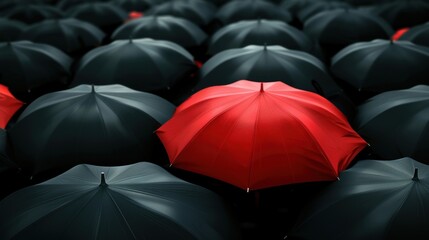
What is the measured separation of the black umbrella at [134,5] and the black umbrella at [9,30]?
3160mm

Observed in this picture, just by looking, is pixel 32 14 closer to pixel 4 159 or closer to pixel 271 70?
pixel 271 70

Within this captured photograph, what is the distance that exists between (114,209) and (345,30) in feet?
19.3

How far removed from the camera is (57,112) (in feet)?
15.7

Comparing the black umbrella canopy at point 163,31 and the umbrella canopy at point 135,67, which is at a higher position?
the black umbrella canopy at point 163,31

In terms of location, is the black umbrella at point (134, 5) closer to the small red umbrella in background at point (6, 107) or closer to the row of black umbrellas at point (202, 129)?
the row of black umbrellas at point (202, 129)

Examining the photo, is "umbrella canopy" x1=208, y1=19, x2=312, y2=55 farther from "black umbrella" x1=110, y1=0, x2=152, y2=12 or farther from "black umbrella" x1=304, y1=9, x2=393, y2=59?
"black umbrella" x1=110, y1=0, x2=152, y2=12

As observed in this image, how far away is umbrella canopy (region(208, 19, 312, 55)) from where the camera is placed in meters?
7.16

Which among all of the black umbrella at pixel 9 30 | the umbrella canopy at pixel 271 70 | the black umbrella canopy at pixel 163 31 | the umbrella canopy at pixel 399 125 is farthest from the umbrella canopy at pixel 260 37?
the black umbrella at pixel 9 30

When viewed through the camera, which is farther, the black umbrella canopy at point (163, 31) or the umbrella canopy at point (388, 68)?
the black umbrella canopy at point (163, 31)

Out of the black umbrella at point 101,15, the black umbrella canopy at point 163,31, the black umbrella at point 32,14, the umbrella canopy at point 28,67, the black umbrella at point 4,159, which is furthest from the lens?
the black umbrella at point 32,14

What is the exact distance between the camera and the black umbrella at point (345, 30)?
→ 798cm

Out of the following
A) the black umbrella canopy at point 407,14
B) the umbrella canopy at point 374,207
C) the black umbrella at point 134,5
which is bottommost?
the umbrella canopy at point 374,207

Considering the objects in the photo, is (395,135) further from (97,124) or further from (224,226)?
(97,124)

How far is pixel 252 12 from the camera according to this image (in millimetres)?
9398
